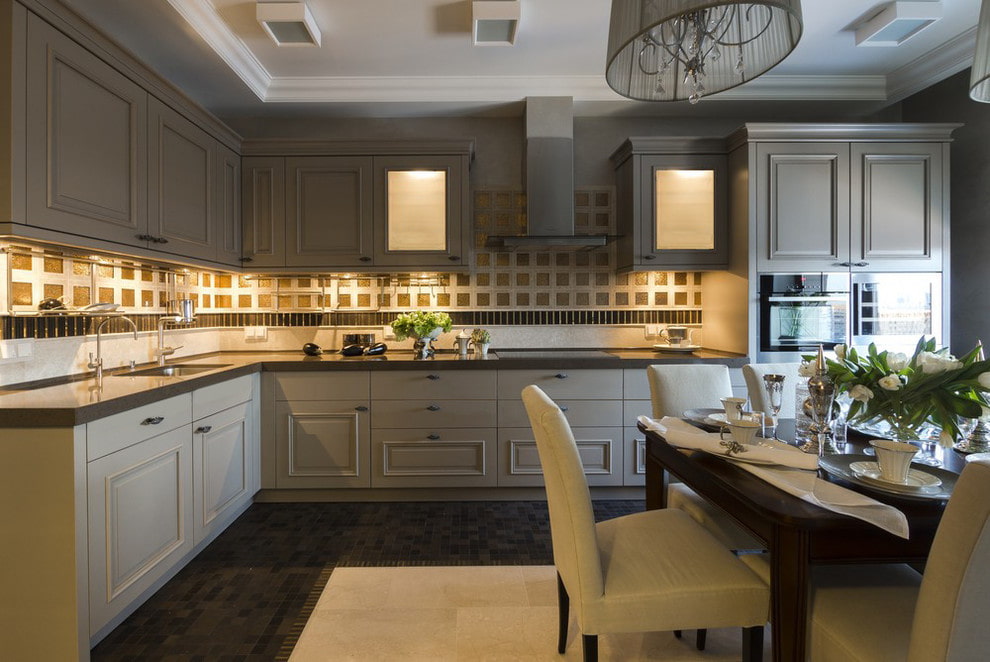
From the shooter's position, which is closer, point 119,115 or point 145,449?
point 145,449

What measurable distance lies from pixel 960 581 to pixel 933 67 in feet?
12.2

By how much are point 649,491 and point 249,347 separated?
2.99 metres

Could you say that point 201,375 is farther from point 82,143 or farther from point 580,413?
point 580,413

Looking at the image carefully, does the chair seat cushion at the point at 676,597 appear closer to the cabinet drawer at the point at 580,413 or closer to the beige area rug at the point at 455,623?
the beige area rug at the point at 455,623

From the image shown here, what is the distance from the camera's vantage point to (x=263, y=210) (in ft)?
11.0

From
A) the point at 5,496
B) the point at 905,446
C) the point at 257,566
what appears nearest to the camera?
the point at 905,446

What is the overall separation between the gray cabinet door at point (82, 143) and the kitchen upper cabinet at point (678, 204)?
2.79m

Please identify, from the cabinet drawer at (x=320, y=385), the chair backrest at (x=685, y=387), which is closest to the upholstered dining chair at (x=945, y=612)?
the chair backrest at (x=685, y=387)

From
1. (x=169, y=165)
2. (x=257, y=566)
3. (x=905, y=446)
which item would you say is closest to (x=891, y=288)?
(x=905, y=446)

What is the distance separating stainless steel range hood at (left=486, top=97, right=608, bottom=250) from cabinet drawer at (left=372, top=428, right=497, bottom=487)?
1341 millimetres

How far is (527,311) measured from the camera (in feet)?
12.4

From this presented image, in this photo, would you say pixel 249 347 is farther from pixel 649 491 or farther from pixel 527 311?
pixel 649 491

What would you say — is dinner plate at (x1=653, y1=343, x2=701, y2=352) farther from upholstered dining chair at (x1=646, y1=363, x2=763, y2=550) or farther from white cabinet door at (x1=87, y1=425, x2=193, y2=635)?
white cabinet door at (x1=87, y1=425, x2=193, y2=635)

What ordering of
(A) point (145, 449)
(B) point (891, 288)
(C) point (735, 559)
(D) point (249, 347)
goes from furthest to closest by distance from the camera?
(D) point (249, 347) → (B) point (891, 288) → (A) point (145, 449) → (C) point (735, 559)
